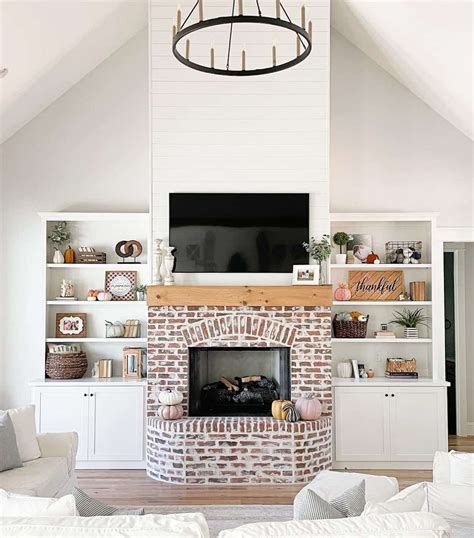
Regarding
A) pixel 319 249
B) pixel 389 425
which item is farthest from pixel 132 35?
pixel 389 425

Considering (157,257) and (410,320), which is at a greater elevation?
(157,257)

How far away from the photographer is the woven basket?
6242 millimetres

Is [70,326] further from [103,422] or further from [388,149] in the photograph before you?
[388,149]

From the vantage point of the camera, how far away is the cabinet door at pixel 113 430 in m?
5.98

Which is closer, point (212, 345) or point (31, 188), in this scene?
point (212, 345)

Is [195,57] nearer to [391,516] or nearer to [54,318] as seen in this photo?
[54,318]

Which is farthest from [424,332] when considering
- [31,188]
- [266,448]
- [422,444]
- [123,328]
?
[31,188]

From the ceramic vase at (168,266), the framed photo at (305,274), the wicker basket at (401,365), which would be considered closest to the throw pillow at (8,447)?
the ceramic vase at (168,266)

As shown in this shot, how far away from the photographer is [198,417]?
5766 mm

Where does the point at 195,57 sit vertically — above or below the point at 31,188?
above

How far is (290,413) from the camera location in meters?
5.61

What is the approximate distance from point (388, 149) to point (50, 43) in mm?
3450

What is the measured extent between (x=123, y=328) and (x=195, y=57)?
2743mm

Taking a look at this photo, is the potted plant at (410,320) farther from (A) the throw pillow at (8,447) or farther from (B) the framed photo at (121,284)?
(A) the throw pillow at (8,447)
